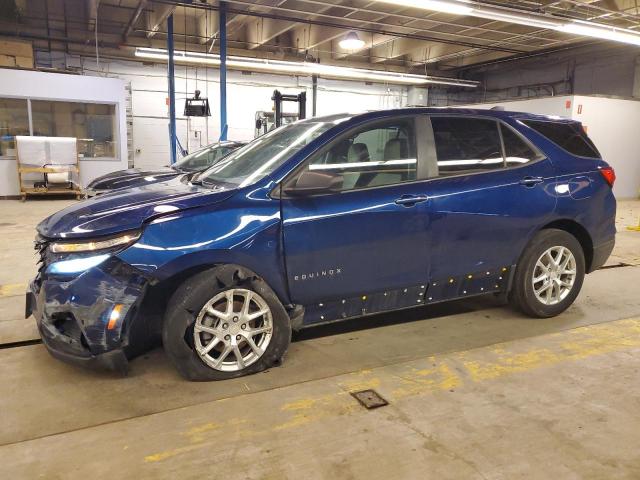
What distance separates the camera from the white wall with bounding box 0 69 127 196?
12469 millimetres

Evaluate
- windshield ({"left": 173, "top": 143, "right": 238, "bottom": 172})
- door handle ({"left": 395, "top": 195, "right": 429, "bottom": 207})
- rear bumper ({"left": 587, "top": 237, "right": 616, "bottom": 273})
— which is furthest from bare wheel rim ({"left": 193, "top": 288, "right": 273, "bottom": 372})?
windshield ({"left": 173, "top": 143, "right": 238, "bottom": 172})

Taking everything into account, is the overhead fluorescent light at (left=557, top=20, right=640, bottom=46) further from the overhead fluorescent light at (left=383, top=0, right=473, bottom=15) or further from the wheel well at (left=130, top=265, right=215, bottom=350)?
the wheel well at (left=130, top=265, right=215, bottom=350)

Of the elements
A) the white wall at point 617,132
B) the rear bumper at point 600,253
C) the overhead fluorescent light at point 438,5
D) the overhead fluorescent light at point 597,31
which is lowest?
the rear bumper at point 600,253

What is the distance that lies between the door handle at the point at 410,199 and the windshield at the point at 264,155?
0.66 metres

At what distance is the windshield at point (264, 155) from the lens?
309 cm

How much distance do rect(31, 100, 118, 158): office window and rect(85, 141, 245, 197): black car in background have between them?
20.7 feet

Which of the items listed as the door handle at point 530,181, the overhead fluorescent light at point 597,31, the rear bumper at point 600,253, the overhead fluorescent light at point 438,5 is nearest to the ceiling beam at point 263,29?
the overhead fluorescent light at point 438,5

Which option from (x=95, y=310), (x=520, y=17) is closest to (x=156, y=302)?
(x=95, y=310)

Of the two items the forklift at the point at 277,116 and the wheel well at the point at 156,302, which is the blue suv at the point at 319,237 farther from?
the forklift at the point at 277,116

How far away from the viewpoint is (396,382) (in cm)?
287

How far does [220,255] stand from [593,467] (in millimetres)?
2029

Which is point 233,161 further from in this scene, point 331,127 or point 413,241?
point 413,241

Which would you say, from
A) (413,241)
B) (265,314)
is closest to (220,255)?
(265,314)

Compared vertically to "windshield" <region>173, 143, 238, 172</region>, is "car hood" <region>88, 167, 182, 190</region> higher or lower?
lower
